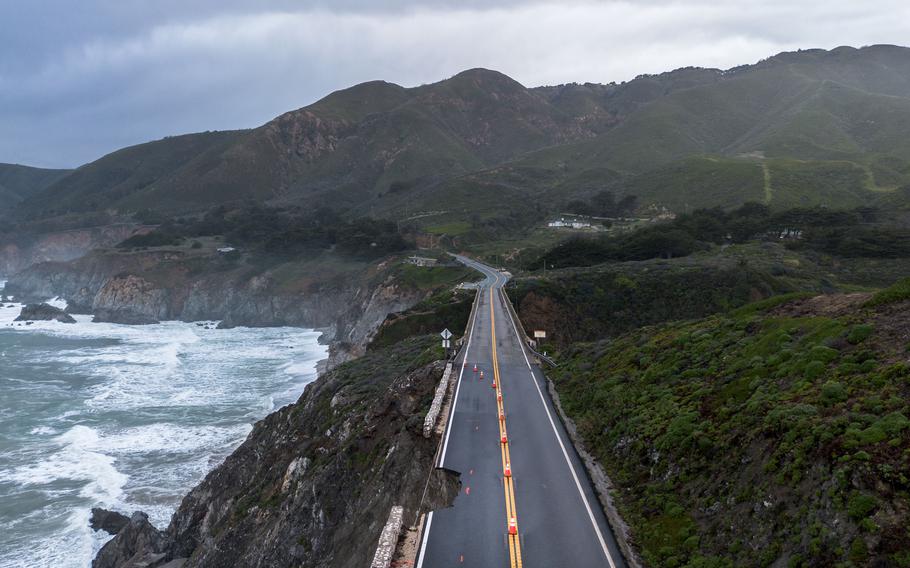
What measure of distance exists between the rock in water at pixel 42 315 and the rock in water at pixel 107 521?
8405 centimetres

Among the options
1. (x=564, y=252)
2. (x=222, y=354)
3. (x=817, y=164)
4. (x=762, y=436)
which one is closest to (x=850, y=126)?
(x=817, y=164)

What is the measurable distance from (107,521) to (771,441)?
3540 centimetres

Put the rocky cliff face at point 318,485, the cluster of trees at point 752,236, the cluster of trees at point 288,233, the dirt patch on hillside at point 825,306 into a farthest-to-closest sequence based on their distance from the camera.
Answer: the cluster of trees at point 288,233 → the cluster of trees at point 752,236 → the dirt patch on hillside at point 825,306 → the rocky cliff face at point 318,485

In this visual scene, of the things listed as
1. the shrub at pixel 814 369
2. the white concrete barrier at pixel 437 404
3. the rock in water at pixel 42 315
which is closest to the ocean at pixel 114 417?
the rock in water at pixel 42 315

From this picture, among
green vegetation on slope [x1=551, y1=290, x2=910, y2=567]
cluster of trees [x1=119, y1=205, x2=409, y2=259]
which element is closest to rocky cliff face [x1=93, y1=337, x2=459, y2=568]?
green vegetation on slope [x1=551, y1=290, x2=910, y2=567]

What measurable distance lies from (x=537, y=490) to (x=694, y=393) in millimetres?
6224

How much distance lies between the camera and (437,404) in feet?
74.0

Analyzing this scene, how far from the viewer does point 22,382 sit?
6300cm

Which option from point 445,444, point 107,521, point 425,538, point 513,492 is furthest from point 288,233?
point 425,538

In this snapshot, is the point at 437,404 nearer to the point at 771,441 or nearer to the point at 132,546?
the point at 771,441

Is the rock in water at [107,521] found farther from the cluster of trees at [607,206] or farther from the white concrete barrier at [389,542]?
the cluster of trees at [607,206]

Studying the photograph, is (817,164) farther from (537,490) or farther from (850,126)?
(537,490)

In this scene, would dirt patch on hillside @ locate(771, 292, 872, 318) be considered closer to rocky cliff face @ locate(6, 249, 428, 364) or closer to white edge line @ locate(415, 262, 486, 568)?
white edge line @ locate(415, 262, 486, 568)

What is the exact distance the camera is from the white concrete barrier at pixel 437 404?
67.2ft
